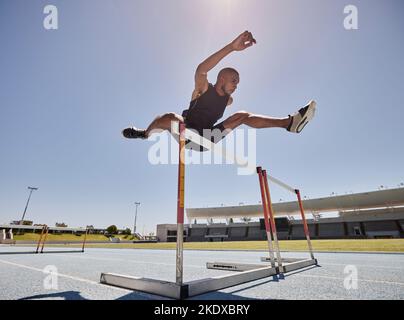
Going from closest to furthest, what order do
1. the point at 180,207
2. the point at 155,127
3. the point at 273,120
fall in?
the point at 180,207 < the point at 273,120 < the point at 155,127

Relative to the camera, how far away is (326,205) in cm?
3603

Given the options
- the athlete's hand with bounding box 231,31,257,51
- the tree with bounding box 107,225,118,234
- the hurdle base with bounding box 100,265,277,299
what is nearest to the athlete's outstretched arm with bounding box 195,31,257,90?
the athlete's hand with bounding box 231,31,257,51

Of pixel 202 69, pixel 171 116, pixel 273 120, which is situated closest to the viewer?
pixel 202 69

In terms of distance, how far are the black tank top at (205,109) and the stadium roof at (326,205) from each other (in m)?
36.4

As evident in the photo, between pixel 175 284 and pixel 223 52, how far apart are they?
80.4 inches

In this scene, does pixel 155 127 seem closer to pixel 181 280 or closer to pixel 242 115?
pixel 242 115

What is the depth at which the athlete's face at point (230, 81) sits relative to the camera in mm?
2791

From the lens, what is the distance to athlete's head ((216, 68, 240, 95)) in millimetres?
2793

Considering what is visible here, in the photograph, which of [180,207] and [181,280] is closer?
[181,280]

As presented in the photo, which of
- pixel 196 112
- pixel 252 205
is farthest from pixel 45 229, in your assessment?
pixel 252 205

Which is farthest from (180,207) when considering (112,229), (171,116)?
(112,229)
